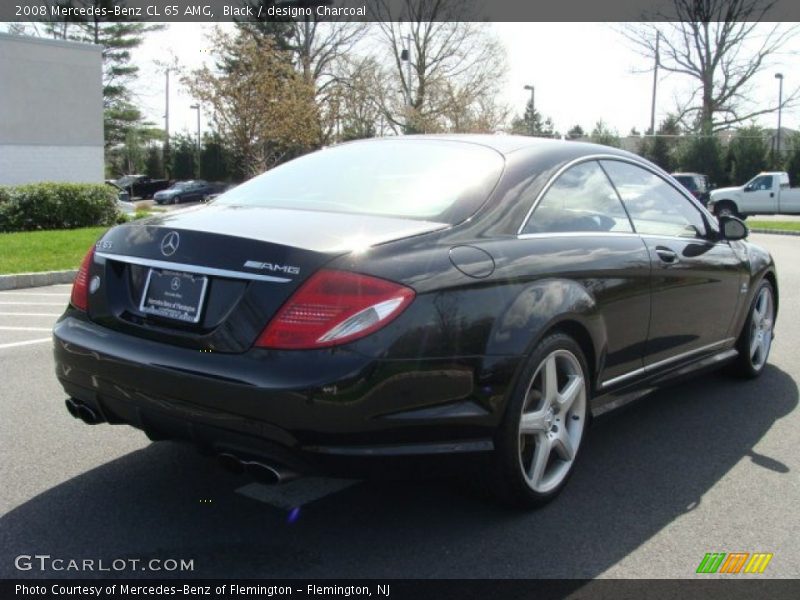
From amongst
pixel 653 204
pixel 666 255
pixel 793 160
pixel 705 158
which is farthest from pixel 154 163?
pixel 666 255

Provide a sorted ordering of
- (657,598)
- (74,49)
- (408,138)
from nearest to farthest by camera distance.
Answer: (657,598) → (408,138) → (74,49)

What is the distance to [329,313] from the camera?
268cm

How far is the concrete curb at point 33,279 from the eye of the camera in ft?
34.0

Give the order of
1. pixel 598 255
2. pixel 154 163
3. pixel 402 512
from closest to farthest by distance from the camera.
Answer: pixel 402 512, pixel 598 255, pixel 154 163

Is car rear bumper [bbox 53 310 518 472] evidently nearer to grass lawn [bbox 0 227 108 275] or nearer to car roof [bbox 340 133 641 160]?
car roof [bbox 340 133 641 160]

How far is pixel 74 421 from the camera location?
4.39 m

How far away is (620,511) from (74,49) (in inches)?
1038

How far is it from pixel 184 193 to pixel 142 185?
6463mm

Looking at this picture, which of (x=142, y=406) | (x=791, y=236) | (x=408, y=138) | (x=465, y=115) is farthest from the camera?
(x=465, y=115)

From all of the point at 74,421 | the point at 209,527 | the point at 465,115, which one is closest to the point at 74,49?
the point at 465,115

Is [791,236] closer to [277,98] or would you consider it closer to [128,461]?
[277,98]

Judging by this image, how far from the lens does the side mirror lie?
4.92m

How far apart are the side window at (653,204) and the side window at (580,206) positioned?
116 millimetres

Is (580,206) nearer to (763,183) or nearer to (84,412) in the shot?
(84,412)
